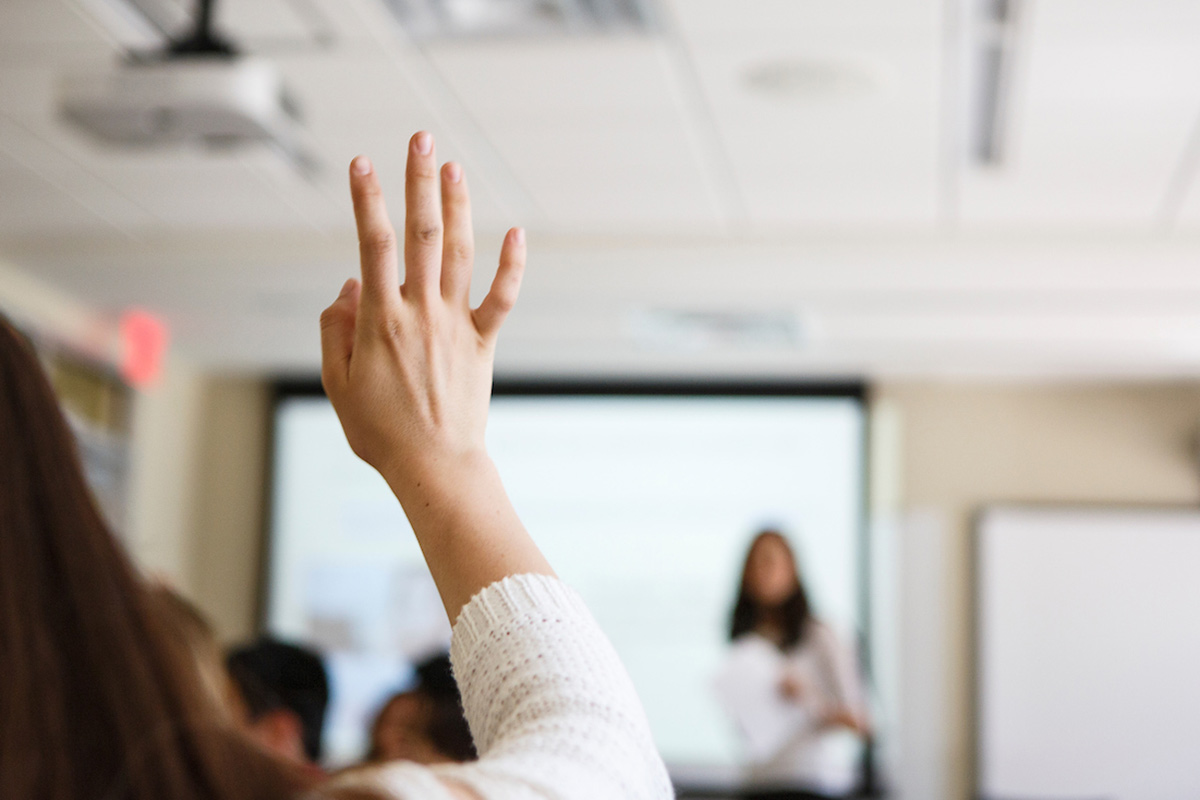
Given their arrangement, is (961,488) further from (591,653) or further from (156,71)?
(591,653)

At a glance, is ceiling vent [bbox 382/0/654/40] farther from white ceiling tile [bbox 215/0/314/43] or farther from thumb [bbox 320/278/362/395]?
thumb [bbox 320/278/362/395]

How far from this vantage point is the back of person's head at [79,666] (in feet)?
1.39

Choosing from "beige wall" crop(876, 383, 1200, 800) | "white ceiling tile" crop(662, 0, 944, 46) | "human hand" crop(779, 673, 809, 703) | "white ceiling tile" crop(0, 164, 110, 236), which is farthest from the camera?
"beige wall" crop(876, 383, 1200, 800)

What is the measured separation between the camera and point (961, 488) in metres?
5.09

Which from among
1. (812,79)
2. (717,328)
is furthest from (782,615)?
(812,79)

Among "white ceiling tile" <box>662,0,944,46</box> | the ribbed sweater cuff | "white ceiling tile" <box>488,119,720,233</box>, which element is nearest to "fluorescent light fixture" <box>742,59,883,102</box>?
"white ceiling tile" <box>662,0,944,46</box>

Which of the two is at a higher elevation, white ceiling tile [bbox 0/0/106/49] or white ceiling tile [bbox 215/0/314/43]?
white ceiling tile [bbox 215/0/314/43]

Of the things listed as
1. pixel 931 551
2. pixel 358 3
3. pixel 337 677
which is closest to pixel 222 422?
pixel 337 677

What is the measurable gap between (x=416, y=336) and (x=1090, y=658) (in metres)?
4.77

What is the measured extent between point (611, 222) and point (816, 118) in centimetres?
100

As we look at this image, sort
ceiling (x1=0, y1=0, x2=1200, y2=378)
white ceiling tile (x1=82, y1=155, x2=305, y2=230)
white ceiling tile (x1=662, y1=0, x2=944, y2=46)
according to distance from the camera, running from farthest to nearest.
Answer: white ceiling tile (x1=82, y1=155, x2=305, y2=230) → ceiling (x1=0, y1=0, x2=1200, y2=378) → white ceiling tile (x1=662, y1=0, x2=944, y2=46)

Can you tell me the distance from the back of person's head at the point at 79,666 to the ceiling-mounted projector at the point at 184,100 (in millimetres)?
1587

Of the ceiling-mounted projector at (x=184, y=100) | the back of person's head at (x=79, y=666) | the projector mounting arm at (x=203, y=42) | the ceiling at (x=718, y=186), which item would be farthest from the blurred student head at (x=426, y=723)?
the back of person's head at (x=79, y=666)

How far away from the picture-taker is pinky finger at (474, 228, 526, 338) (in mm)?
660
